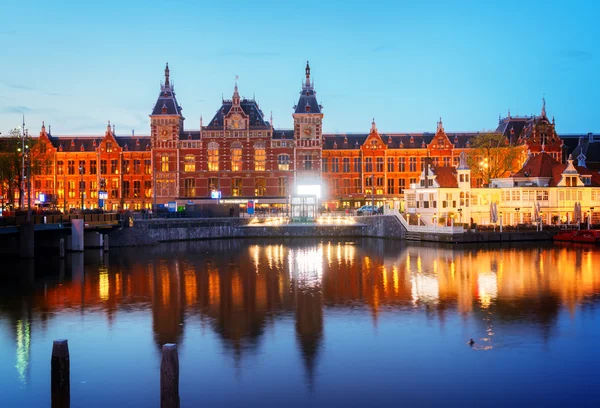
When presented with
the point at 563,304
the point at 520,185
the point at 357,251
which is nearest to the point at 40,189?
the point at 357,251

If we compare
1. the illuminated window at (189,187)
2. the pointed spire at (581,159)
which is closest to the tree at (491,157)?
the pointed spire at (581,159)

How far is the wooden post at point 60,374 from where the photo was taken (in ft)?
55.3

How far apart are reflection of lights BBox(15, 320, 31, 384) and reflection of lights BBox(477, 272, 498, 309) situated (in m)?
20.8

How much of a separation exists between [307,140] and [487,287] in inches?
2432

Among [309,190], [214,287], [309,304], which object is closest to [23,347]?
[309,304]

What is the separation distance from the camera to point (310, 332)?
88.7 ft

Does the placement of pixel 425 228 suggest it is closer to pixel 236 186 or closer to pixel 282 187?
pixel 282 187

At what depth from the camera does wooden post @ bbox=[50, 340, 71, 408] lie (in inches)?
664

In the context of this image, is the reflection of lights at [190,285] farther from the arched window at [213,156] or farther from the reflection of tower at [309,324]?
the arched window at [213,156]

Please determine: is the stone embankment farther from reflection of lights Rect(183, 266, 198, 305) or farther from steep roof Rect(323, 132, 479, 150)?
reflection of lights Rect(183, 266, 198, 305)

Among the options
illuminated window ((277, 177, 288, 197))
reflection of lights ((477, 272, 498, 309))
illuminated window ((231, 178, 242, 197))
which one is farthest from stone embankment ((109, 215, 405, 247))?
reflection of lights ((477, 272, 498, 309))

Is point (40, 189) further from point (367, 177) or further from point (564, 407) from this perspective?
point (564, 407)

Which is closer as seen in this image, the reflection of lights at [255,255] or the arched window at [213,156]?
the reflection of lights at [255,255]

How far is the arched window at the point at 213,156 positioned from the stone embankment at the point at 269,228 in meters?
19.9
